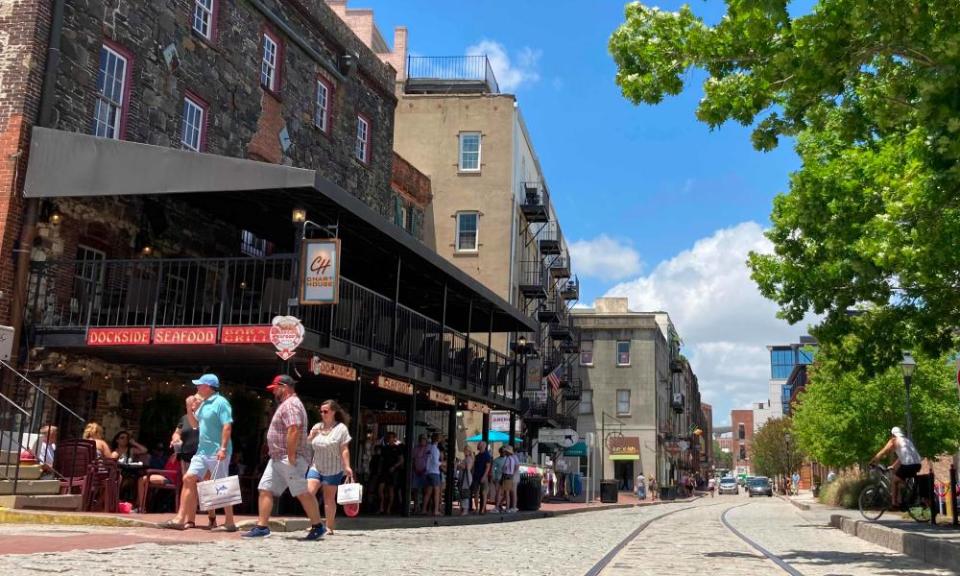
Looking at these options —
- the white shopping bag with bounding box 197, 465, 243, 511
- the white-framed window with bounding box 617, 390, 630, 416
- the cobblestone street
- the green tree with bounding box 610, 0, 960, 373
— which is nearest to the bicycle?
the cobblestone street

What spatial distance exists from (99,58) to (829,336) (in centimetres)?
1387

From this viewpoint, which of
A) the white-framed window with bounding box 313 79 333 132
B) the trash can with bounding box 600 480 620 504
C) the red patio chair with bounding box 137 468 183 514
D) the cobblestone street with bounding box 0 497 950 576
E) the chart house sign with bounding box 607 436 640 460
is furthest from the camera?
the chart house sign with bounding box 607 436 640 460

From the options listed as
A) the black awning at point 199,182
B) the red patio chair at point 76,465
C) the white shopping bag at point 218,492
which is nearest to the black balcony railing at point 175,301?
the black awning at point 199,182

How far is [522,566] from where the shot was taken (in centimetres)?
922

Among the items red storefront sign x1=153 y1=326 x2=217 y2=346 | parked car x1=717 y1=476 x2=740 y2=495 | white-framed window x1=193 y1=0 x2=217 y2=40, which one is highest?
white-framed window x1=193 y1=0 x2=217 y2=40

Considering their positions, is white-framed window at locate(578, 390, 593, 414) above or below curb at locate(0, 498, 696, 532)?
above

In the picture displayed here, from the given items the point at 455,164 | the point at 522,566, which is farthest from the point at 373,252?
the point at 455,164

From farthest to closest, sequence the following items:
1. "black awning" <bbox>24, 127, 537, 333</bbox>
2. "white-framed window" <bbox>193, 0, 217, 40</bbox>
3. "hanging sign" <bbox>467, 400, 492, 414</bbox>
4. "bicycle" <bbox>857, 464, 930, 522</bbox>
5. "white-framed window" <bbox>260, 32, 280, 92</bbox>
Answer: "hanging sign" <bbox>467, 400, 492, 414</bbox>, "white-framed window" <bbox>260, 32, 280, 92</bbox>, "white-framed window" <bbox>193, 0, 217, 40</bbox>, "bicycle" <bbox>857, 464, 930, 522</bbox>, "black awning" <bbox>24, 127, 537, 333</bbox>

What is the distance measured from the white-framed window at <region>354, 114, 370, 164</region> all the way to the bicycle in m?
15.8

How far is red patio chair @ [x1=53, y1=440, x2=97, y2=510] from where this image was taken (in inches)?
505

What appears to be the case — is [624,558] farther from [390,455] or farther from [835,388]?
[835,388]

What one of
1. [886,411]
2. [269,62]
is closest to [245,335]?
[269,62]

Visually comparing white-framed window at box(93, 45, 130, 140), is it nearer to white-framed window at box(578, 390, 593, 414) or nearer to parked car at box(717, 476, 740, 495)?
white-framed window at box(578, 390, 593, 414)

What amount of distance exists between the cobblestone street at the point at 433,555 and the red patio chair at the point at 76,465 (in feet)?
7.91
